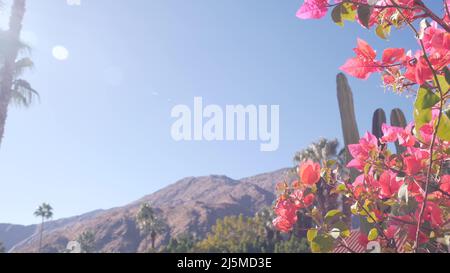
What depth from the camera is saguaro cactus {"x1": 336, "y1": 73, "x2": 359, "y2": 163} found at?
9602 millimetres

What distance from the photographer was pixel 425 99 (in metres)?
0.96

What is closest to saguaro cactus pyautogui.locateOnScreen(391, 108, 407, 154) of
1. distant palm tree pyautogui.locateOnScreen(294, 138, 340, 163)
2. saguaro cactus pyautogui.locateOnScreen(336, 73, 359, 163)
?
saguaro cactus pyautogui.locateOnScreen(336, 73, 359, 163)

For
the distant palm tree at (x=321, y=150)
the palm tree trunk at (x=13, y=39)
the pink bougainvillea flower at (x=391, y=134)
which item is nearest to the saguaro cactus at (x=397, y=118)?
the pink bougainvillea flower at (x=391, y=134)

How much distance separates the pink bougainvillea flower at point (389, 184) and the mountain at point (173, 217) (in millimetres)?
79466

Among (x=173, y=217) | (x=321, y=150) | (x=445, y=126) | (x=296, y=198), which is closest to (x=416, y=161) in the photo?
(x=445, y=126)

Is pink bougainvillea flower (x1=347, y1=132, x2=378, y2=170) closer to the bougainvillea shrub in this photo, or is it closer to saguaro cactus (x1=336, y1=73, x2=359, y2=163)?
the bougainvillea shrub

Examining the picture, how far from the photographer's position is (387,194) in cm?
155

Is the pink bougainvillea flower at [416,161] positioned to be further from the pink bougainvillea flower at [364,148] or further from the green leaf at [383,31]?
the green leaf at [383,31]

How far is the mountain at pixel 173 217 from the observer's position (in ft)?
342

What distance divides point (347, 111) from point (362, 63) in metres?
9.66

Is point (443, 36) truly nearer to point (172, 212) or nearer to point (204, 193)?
point (172, 212)

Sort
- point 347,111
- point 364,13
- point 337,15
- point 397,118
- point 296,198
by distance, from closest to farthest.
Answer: point 364,13, point 337,15, point 296,198, point 397,118, point 347,111

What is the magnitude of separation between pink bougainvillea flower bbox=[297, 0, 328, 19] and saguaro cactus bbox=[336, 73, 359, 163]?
746 centimetres

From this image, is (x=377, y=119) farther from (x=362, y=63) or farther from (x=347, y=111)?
(x=362, y=63)
